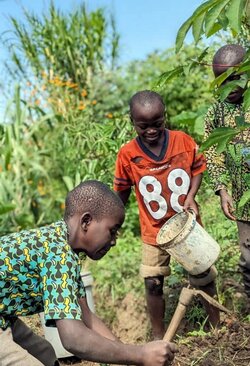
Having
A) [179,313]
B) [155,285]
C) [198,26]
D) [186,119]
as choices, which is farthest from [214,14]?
[186,119]

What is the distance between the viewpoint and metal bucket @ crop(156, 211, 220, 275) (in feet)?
10.3

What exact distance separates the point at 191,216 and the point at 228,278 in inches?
47.6

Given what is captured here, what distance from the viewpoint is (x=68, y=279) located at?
226cm

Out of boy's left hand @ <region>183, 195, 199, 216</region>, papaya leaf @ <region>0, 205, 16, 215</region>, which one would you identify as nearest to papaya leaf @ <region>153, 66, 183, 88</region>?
boy's left hand @ <region>183, 195, 199, 216</region>

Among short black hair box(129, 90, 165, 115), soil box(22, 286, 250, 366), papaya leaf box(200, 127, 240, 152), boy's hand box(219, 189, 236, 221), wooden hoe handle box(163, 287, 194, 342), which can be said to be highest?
short black hair box(129, 90, 165, 115)

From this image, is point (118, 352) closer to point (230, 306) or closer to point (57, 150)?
point (230, 306)

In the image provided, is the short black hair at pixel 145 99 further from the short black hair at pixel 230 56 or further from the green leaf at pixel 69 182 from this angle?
the green leaf at pixel 69 182

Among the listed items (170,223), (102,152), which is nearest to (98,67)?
(102,152)

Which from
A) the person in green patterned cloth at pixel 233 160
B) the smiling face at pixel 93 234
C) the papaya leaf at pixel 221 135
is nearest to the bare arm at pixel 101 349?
the smiling face at pixel 93 234

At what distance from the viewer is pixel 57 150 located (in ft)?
22.9

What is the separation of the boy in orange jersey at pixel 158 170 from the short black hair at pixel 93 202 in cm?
105

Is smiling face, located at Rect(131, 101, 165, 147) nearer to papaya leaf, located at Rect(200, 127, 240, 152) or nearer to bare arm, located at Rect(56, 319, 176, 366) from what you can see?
papaya leaf, located at Rect(200, 127, 240, 152)

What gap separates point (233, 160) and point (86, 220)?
1282 millimetres

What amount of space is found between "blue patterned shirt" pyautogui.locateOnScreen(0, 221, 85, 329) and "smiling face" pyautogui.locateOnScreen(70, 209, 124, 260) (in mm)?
45
